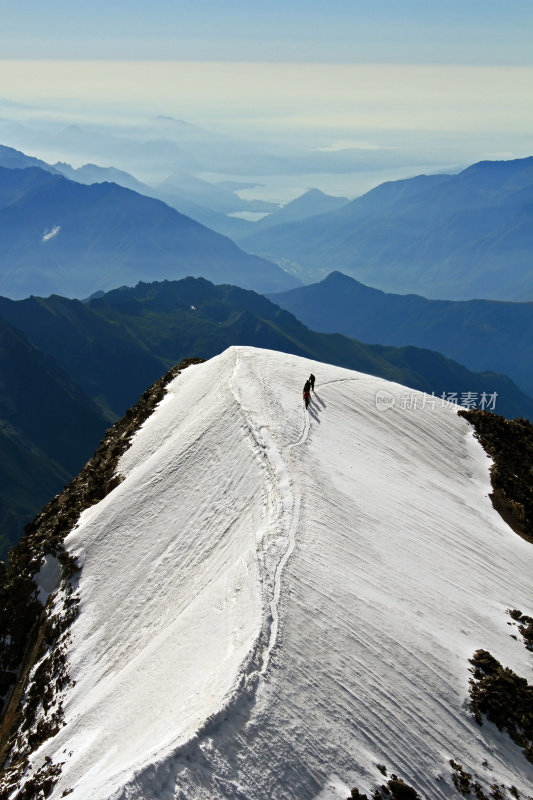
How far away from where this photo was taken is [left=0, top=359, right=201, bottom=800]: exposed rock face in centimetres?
3234

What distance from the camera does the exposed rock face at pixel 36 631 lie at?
3234 cm

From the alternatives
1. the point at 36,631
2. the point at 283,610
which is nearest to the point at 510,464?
the point at 283,610

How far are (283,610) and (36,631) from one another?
1972 centimetres

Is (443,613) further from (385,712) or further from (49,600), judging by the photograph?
(49,600)

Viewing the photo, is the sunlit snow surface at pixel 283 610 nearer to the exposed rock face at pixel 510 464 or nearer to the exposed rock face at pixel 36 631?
the exposed rock face at pixel 36 631

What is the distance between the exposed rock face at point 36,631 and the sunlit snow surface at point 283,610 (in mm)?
1187

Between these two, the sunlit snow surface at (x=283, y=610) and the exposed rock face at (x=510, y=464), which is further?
the exposed rock face at (x=510, y=464)

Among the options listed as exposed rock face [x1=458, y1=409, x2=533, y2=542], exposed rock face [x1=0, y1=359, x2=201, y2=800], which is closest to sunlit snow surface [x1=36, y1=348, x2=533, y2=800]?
exposed rock face [x1=0, y1=359, x2=201, y2=800]

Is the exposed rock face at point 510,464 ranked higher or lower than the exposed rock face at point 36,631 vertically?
higher

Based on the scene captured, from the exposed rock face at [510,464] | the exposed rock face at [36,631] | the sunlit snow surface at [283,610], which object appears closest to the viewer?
the sunlit snow surface at [283,610]

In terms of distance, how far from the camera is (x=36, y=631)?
131 feet

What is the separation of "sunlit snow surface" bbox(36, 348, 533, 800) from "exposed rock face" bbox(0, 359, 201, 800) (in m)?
1.19

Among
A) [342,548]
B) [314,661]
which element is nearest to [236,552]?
[342,548]

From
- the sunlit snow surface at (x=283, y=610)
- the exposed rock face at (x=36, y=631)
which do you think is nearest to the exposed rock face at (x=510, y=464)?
the sunlit snow surface at (x=283, y=610)
